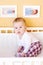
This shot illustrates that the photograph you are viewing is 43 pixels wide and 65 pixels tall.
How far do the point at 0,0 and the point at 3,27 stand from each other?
0.33m

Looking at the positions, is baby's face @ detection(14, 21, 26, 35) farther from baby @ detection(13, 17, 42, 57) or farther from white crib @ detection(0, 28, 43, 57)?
white crib @ detection(0, 28, 43, 57)

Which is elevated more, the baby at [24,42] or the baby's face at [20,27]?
the baby's face at [20,27]

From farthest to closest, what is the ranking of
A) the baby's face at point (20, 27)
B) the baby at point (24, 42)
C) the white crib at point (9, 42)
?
the white crib at point (9, 42) < the baby's face at point (20, 27) < the baby at point (24, 42)

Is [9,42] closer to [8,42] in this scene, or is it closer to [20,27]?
[8,42]

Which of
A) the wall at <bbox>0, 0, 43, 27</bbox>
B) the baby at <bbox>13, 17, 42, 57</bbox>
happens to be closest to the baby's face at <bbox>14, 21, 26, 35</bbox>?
the baby at <bbox>13, 17, 42, 57</bbox>

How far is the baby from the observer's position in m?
1.80

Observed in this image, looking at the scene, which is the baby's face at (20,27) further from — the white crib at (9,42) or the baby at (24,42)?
the white crib at (9,42)

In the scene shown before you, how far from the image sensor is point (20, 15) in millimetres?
2117

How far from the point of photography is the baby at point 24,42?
1.80 meters

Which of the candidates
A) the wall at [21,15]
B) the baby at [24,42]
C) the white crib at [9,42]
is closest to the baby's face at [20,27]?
the baby at [24,42]

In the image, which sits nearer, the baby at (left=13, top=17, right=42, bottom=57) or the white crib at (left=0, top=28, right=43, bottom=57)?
the baby at (left=13, top=17, right=42, bottom=57)

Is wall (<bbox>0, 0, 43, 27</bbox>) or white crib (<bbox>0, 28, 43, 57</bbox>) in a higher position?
wall (<bbox>0, 0, 43, 27</bbox>)

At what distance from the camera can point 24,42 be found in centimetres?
192

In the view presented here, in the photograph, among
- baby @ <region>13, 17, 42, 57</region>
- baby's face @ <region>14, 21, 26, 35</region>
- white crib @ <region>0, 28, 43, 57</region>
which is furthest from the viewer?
white crib @ <region>0, 28, 43, 57</region>
